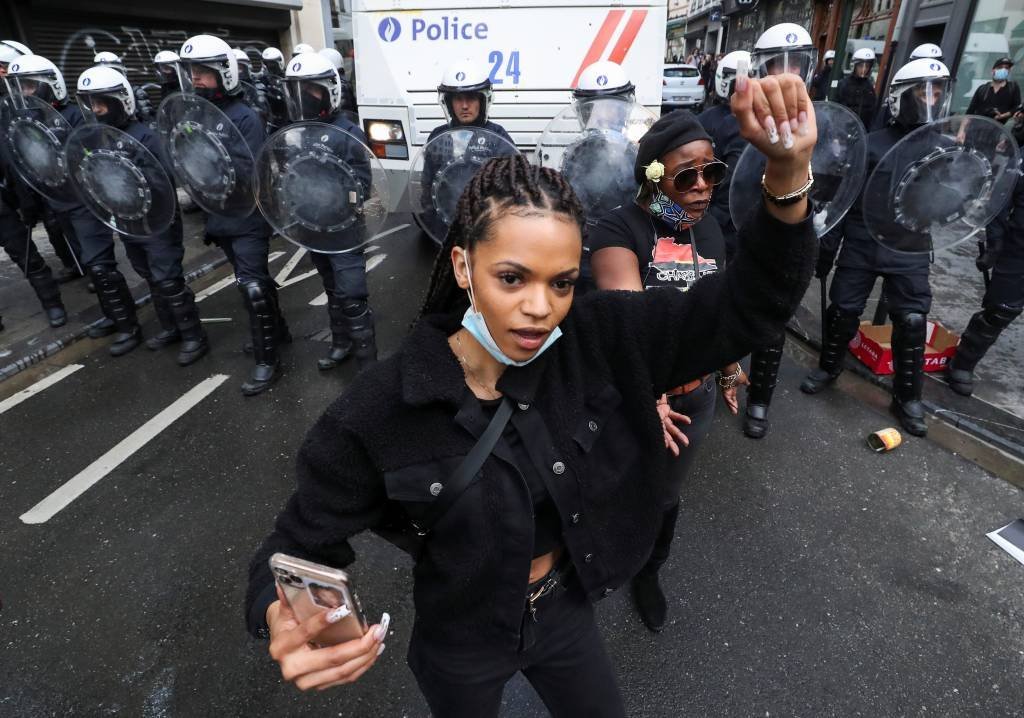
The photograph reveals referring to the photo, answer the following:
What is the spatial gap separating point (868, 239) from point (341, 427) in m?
3.69

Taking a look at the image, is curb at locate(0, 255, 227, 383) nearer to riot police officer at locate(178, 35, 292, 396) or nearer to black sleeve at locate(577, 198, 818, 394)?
riot police officer at locate(178, 35, 292, 396)

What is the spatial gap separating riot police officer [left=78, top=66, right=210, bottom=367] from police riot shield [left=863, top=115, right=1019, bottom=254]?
14.5ft

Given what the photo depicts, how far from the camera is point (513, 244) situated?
1.11m

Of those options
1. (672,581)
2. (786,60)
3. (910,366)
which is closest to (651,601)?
(672,581)

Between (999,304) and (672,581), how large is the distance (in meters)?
3.02

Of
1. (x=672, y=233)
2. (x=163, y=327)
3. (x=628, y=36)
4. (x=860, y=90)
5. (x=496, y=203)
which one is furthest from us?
(x=860, y=90)

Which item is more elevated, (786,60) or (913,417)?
(786,60)

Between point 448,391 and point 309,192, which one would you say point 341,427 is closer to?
point 448,391

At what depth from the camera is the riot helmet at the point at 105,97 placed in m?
4.16

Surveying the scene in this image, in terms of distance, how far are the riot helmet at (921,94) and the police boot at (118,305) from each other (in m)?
5.56

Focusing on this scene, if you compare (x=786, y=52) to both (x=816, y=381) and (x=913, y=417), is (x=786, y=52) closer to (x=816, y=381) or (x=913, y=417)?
(x=816, y=381)

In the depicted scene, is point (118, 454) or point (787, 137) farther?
point (118, 454)

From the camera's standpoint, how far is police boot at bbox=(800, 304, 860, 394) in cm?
403

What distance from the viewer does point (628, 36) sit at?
546 centimetres
